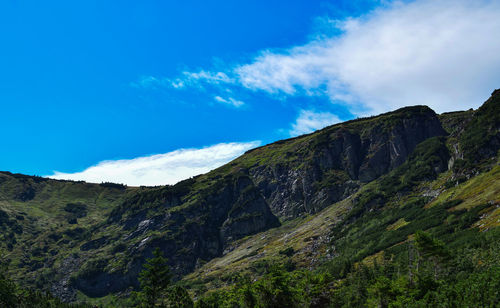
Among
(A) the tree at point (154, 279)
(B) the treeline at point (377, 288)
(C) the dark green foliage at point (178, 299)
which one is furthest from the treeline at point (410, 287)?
(A) the tree at point (154, 279)

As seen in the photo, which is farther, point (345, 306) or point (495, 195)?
point (495, 195)

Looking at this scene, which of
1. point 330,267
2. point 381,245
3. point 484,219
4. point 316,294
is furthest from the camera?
point 381,245

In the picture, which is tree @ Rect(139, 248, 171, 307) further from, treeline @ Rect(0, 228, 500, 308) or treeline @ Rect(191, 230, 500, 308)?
treeline @ Rect(191, 230, 500, 308)

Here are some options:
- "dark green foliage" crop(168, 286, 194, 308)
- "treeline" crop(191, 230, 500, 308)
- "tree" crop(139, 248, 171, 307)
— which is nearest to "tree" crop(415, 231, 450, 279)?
"treeline" crop(191, 230, 500, 308)

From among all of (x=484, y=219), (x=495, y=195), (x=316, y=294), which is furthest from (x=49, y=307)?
(x=495, y=195)

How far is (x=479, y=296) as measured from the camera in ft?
231

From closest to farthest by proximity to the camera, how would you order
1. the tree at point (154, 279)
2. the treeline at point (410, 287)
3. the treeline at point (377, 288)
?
the tree at point (154, 279), the treeline at point (377, 288), the treeline at point (410, 287)

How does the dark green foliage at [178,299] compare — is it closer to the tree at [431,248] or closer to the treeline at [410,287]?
the treeline at [410,287]

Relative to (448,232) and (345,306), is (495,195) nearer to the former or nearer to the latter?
(448,232)

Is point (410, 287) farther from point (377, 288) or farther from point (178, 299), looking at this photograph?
point (178, 299)

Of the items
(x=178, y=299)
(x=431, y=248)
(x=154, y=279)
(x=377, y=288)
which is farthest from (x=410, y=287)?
(x=178, y=299)

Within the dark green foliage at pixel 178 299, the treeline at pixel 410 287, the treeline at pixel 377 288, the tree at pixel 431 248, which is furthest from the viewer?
the dark green foliage at pixel 178 299

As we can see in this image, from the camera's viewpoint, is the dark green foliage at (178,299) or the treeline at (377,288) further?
the dark green foliage at (178,299)

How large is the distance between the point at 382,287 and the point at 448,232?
107518 millimetres
